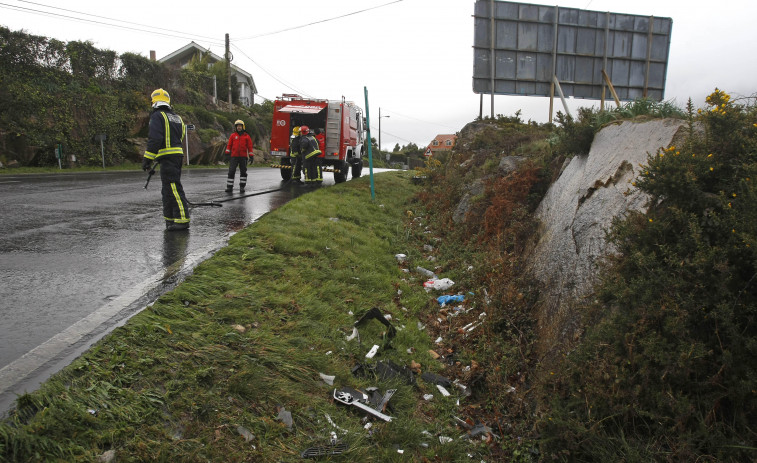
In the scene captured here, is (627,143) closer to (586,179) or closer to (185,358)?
(586,179)

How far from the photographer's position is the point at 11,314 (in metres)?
3.39

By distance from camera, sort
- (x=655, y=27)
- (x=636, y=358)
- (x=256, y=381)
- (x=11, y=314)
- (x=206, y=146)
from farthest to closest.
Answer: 1. (x=206, y=146)
2. (x=655, y=27)
3. (x=11, y=314)
4. (x=256, y=381)
5. (x=636, y=358)

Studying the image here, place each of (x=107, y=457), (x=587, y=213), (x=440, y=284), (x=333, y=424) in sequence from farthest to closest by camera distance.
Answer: (x=440, y=284) < (x=587, y=213) < (x=333, y=424) < (x=107, y=457)

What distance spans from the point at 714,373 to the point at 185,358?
3.22 metres

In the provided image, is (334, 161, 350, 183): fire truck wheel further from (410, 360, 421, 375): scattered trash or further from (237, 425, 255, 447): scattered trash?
(237, 425, 255, 447): scattered trash

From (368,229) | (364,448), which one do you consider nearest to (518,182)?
(368,229)

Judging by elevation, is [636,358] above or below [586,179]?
below

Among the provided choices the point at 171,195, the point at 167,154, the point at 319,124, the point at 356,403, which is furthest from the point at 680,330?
the point at 319,124

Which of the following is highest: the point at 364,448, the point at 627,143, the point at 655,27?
the point at 655,27

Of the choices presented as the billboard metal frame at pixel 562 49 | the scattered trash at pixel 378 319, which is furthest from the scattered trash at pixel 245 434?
the billboard metal frame at pixel 562 49

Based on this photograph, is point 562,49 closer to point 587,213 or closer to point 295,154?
point 295,154

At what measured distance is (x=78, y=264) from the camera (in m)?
4.74

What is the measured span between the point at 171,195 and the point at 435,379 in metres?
4.77

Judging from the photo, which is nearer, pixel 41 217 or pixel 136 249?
pixel 136 249
